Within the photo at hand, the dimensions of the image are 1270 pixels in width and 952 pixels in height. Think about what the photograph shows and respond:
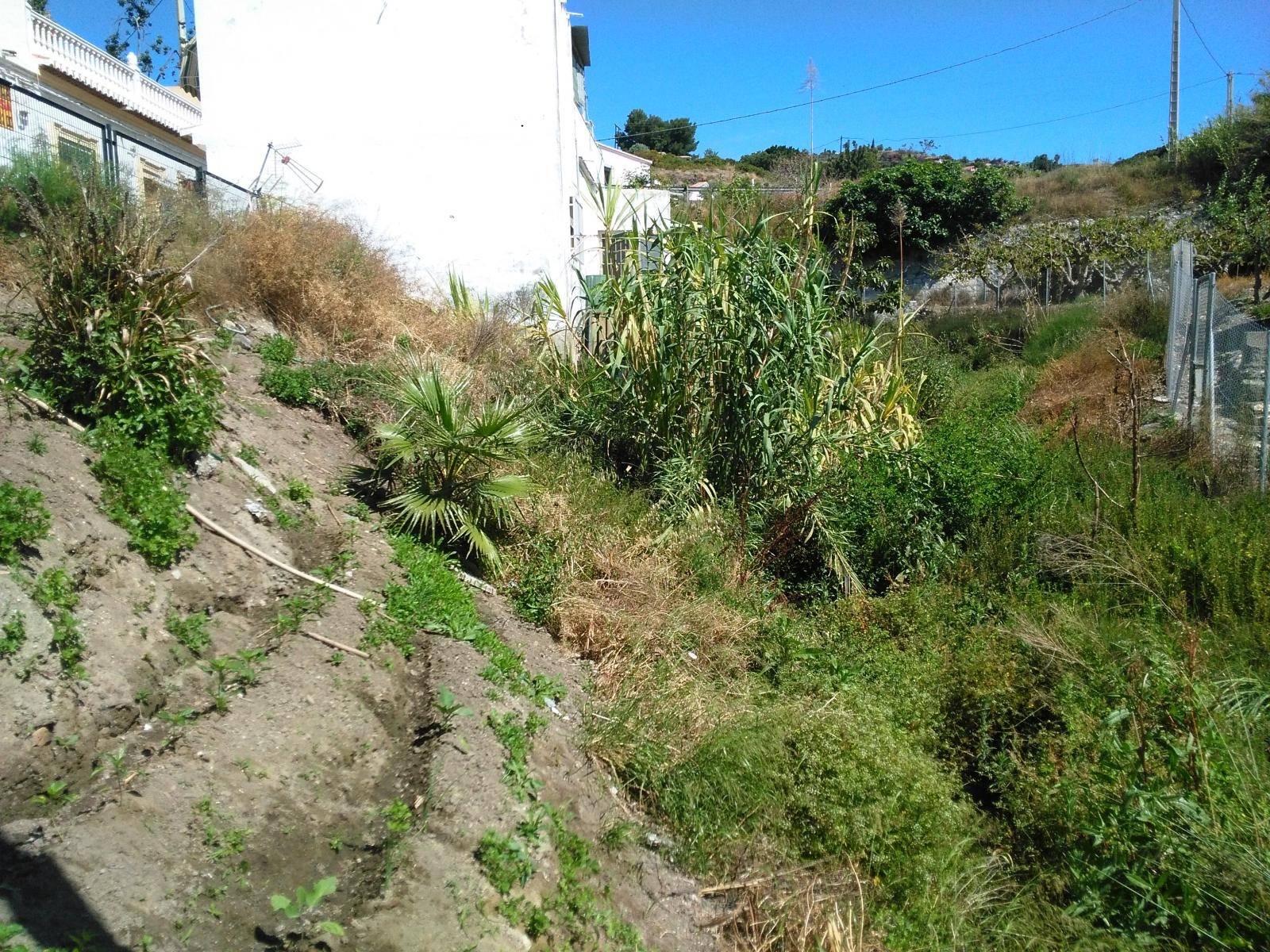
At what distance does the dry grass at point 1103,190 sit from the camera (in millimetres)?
24359

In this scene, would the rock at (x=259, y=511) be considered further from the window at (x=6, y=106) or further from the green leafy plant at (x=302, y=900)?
the window at (x=6, y=106)

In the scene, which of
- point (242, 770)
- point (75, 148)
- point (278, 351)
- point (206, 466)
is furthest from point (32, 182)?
point (242, 770)

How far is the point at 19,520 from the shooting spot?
4.23 meters

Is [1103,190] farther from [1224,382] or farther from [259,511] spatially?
[259,511]

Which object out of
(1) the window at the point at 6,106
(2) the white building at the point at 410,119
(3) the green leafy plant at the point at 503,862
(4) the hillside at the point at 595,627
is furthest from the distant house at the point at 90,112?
(3) the green leafy plant at the point at 503,862

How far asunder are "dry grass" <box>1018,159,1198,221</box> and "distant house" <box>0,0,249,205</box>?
68.1 ft

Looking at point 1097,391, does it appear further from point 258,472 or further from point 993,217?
point 993,217

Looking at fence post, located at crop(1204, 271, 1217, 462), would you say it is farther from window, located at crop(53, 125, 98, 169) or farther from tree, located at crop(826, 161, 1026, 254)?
tree, located at crop(826, 161, 1026, 254)

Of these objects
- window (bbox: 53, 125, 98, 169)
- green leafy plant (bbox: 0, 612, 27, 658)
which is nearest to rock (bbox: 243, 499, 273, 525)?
green leafy plant (bbox: 0, 612, 27, 658)

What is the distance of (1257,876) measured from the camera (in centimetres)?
365

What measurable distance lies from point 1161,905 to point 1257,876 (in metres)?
0.41

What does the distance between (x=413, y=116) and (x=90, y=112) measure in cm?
451

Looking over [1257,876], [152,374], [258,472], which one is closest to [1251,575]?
[1257,876]

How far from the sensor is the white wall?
13.5m
